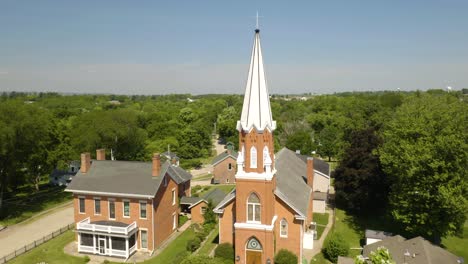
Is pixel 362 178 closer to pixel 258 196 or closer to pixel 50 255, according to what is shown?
pixel 258 196

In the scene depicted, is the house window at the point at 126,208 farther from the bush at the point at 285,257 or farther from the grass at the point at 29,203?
the grass at the point at 29,203

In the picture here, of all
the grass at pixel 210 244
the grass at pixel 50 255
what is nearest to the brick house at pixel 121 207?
the grass at pixel 50 255

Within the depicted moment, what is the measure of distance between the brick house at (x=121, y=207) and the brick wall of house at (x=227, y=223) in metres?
6.81

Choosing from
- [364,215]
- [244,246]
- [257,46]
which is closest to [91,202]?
[244,246]

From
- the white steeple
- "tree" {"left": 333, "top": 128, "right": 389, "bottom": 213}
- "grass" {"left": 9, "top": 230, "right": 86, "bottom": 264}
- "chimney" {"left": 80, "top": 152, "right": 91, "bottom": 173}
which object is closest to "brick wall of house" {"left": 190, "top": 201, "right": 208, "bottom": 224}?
"chimney" {"left": 80, "top": 152, "right": 91, "bottom": 173}

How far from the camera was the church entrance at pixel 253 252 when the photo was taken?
28250mm

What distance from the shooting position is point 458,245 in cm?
3441

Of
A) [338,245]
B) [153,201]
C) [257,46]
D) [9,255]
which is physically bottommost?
[9,255]

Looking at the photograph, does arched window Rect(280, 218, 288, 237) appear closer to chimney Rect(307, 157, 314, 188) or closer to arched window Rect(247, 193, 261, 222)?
arched window Rect(247, 193, 261, 222)

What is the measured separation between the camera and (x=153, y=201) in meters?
33.8

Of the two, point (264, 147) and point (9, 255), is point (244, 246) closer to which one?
point (264, 147)

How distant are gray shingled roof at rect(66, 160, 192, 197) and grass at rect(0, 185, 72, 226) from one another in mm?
14335

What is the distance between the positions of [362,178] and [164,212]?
836 inches

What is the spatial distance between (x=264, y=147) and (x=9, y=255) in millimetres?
25015
